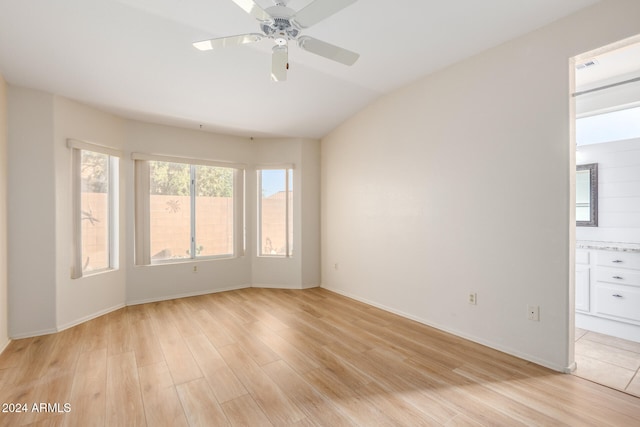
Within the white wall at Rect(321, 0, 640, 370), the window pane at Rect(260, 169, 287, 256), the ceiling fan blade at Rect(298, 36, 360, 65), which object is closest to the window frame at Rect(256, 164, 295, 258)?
the window pane at Rect(260, 169, 287, 256)

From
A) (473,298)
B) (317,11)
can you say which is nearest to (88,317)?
(317,11)

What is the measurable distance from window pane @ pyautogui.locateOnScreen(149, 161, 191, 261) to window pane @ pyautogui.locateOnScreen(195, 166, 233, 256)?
0.17 metres

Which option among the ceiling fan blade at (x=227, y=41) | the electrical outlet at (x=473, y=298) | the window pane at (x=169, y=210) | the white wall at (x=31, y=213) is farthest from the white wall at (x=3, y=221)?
the electrical outlet at (x=473, y=298)

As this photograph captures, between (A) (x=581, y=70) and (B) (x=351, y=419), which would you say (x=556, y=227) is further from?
(B) (x=351, y=419)

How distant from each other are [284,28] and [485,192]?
2.29 m

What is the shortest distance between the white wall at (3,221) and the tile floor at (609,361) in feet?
16.7

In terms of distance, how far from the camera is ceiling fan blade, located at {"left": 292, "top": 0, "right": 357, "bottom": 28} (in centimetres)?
162

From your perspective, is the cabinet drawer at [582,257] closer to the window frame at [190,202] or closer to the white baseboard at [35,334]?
the window frame at [190,202]

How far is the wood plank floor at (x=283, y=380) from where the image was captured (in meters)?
1.80

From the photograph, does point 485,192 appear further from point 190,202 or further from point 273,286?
point 190,202

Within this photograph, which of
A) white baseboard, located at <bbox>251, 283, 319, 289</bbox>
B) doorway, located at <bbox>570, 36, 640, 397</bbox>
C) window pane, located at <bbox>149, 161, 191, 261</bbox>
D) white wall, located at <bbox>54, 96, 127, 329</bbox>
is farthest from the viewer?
white baseboard, located at <bbox>251, 283, 319, 289</bbox>

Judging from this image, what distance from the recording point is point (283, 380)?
2.19m

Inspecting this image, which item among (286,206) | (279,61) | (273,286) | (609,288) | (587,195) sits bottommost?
(273,286)

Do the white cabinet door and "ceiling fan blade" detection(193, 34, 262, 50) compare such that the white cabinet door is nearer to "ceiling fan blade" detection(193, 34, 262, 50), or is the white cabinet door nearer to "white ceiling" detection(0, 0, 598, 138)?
"white ceiling" detection(0, 0, 598, 138)
